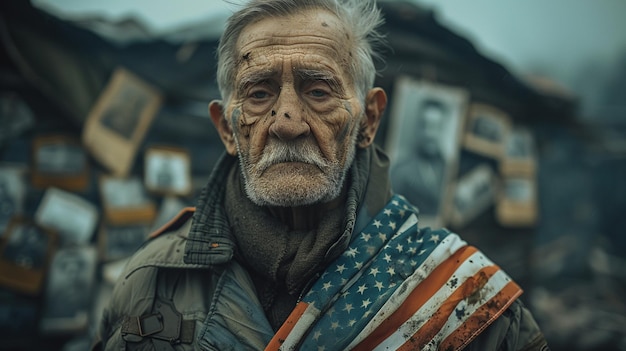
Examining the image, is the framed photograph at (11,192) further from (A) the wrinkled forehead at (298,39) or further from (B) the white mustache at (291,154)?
(B) the white mustache at (291,154)

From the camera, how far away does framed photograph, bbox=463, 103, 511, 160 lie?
4.97m

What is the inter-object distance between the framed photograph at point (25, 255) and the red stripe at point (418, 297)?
3.20 meters

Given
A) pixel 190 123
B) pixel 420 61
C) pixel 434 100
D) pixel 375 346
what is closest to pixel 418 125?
pixel 434 100

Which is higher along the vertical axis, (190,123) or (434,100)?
(434,100)

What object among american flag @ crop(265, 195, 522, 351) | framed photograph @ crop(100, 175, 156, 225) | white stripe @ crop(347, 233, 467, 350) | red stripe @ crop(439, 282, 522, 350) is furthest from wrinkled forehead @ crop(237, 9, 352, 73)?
framed photograph @ crop(100, 175, 156, 225)

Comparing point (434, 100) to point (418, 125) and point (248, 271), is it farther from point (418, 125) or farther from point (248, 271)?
point (248, 271)

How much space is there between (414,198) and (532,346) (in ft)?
10.2

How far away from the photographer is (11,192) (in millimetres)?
3580

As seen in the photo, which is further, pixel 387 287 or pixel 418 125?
pixel 418 125

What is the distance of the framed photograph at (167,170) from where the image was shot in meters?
4.01

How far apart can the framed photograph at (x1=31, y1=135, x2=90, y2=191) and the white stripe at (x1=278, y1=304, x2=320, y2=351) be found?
302 centimetres

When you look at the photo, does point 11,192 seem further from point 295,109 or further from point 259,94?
point 295,109

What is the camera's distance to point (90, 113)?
3.73 meters

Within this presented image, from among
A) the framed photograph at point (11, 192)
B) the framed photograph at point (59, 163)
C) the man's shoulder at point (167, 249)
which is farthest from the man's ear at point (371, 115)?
the framed photograph at point (11, 192)
